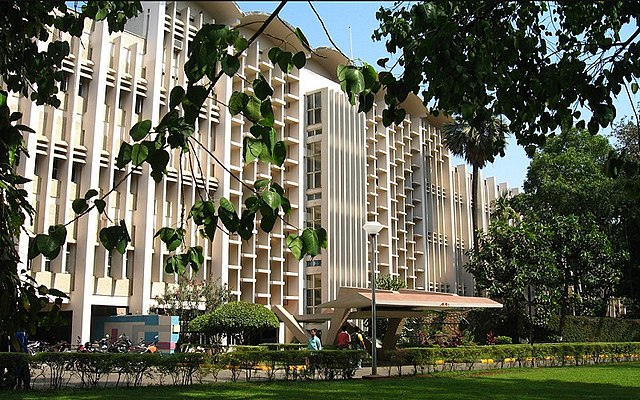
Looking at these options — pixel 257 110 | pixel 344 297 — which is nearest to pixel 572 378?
pixel 344 297

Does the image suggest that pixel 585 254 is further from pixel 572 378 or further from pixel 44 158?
pixel 44 158

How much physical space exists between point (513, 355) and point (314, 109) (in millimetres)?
29662

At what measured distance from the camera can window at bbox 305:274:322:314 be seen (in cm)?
5053

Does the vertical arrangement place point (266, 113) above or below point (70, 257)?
below

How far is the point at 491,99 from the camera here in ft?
27.9

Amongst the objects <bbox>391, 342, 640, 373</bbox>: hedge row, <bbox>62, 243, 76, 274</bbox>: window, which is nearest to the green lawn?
<bbox>391, 342, 640, 373</bbox>: hedge row

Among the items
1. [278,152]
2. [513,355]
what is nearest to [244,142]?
[278,152]

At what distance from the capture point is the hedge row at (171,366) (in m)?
17.8

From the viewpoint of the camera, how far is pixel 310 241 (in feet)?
12.2

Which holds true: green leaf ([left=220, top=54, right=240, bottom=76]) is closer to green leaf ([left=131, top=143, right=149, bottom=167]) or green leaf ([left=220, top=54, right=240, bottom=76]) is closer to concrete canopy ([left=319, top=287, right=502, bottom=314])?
green leaf ([left=131, top=143, right=149, bottom=167])

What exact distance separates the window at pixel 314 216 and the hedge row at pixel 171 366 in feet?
98.9

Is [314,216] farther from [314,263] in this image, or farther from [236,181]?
[236,181]

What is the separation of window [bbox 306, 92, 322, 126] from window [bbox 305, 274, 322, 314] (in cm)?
1209

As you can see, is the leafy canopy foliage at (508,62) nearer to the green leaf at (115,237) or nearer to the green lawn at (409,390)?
the green leaf at (115,237)
